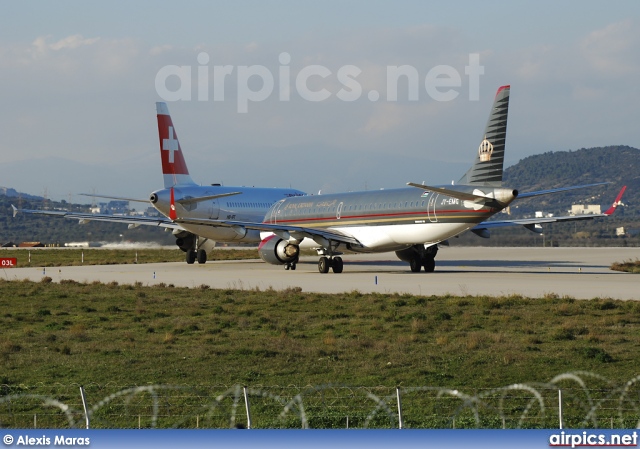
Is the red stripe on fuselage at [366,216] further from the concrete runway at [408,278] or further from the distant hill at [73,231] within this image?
the distant hill at [73,231]

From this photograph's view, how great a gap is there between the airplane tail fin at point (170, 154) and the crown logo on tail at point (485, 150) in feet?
80.0

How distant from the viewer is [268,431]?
7.64 meters

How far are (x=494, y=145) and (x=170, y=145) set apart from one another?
85.2ft

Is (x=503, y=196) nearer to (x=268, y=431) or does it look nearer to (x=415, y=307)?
(x=415, y=307)

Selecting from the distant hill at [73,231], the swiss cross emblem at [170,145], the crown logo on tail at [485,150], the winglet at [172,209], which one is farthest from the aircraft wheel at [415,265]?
the distant hill at [73,231]

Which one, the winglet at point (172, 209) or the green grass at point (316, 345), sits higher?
the winglet at point (172, 209)

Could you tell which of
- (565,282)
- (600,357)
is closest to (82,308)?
(600,357)

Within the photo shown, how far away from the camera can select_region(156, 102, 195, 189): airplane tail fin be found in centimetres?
5791

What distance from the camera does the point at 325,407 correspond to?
→ 12.8 meters

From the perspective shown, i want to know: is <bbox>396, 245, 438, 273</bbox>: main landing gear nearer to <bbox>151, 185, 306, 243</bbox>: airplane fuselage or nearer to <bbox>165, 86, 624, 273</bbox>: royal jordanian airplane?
<bbox>165, 86, 624, 273</bbox>: royal jordanian airplane

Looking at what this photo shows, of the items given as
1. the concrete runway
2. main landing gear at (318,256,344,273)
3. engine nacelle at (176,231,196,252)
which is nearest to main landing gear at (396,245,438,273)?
the concrete runway

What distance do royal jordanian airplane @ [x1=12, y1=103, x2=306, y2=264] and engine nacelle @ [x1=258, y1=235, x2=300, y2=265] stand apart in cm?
731

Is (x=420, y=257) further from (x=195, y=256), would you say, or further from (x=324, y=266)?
(x=195, y=256)

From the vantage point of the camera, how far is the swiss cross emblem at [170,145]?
58.3 meters
